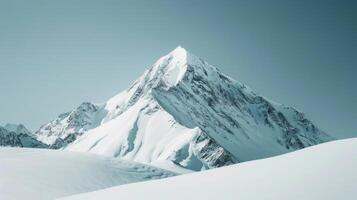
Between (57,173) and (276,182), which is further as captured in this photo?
(57,173)

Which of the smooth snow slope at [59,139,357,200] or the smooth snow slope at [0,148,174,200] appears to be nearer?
the smooth snow slope at [59,139,357,200]

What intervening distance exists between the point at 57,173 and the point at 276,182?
99.3 ft

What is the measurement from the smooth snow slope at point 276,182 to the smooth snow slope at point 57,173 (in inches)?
681

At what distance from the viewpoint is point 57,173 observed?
3506 cm

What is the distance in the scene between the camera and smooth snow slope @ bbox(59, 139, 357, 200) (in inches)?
269

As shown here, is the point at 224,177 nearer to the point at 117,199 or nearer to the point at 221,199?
the point at 221,199

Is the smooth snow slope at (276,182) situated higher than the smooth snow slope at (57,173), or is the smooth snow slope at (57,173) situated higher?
Answer: the smooth snow slope at (276,182)

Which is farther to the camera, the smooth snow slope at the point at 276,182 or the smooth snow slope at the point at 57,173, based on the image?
the smooth snow slope at the point at 57,173

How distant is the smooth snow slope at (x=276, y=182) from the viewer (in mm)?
6832

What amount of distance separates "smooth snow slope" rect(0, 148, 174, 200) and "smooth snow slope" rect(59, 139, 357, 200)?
1729 cm

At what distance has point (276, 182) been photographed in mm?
7715

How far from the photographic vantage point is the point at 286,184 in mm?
7426

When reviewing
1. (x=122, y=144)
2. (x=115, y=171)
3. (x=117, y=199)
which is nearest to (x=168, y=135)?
(x=122, y=144)

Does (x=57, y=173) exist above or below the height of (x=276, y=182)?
below
